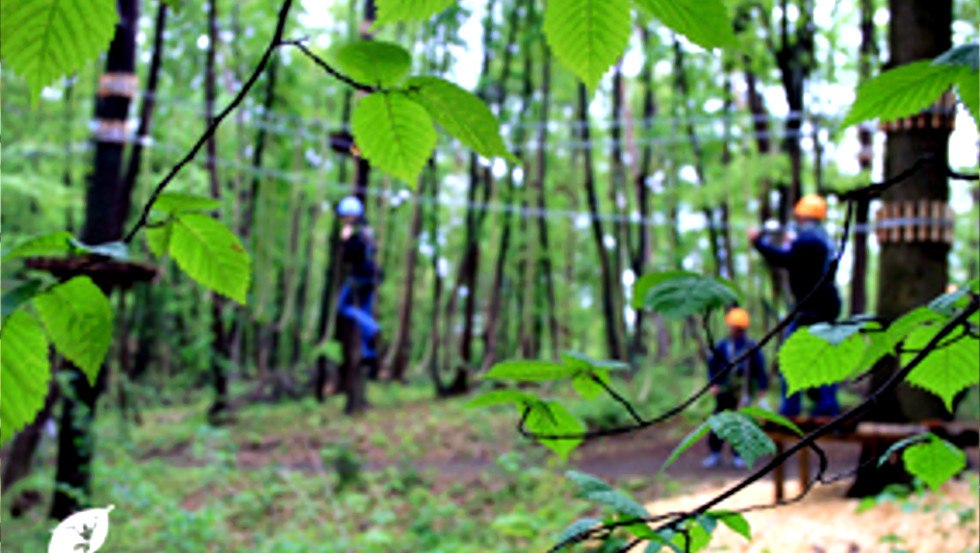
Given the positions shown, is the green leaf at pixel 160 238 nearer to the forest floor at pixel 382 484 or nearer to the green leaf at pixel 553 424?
the green leaf at pixel 553 424

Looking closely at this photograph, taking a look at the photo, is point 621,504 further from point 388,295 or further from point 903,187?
point 388,295

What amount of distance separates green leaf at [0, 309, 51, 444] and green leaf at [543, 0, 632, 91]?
0.34 m

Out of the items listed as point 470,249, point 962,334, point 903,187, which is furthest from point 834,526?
point 470,249

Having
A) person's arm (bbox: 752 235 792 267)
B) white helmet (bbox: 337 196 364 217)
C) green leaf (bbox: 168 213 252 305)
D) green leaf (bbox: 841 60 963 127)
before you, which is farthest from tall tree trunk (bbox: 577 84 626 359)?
green leaf (bbox: 168 213 252 305)

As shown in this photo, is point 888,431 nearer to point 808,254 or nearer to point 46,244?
point 808,254

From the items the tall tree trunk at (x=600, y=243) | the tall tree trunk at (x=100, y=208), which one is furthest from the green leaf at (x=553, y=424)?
the tall tree trunk at (x=600, y=243)

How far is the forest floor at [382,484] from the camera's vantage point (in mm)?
5883

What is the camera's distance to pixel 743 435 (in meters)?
0.68

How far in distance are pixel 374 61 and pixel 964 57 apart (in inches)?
15.8

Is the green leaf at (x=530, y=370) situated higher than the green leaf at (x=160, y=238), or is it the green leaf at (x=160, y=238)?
the green leaf at (x=160, y=238)

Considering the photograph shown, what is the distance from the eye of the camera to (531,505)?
7.09 metres

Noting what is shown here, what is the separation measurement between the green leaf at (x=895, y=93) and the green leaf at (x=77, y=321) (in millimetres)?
535

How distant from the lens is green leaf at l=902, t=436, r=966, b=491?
860mm

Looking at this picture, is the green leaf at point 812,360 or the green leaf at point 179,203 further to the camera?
the green leaf at point 812,360
